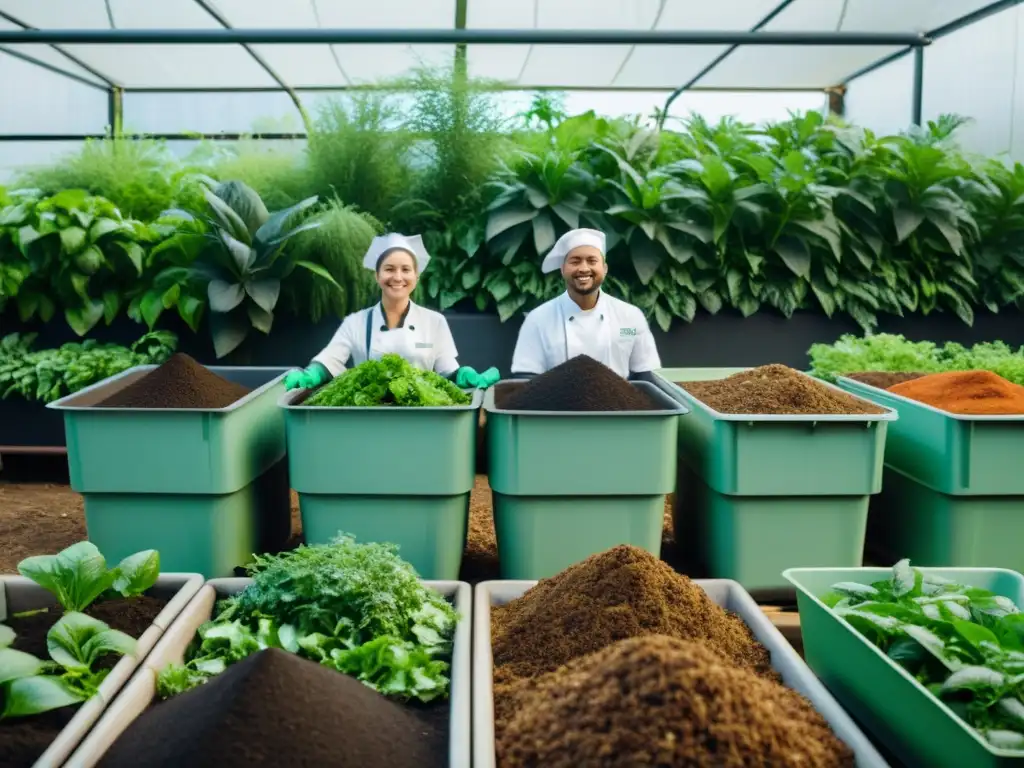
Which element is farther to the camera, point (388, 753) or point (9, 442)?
point (9, 442)

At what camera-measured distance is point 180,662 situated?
170 cm

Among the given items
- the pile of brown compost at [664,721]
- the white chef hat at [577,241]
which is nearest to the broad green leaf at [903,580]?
the pile of brown compost at [664,721]

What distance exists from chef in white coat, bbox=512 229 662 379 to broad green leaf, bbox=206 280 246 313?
4.85 feet

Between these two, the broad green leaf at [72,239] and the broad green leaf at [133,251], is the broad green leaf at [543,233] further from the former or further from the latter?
the broad green leaf at [72,239]

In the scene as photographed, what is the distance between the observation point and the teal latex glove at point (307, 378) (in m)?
3.04

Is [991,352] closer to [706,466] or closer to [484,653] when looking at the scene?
[706,466]

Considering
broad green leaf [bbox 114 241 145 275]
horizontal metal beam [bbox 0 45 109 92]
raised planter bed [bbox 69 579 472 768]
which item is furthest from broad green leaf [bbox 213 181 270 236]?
horizontal metal beam [bbox 0 45 109 92]

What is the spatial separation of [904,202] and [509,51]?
5.06 meters

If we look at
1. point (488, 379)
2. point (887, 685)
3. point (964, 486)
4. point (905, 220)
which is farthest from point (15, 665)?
point (905, 220)

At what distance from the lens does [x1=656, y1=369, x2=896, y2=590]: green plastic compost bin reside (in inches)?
101

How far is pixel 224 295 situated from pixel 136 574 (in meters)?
2.57

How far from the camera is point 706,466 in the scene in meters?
2.75

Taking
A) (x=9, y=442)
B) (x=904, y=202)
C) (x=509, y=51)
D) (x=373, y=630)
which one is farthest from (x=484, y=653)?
(x=509, y=51)

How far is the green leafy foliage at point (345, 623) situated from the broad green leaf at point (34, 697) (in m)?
0.17
